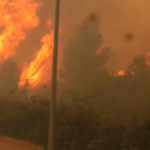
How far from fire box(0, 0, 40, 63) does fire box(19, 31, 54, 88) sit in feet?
3.68

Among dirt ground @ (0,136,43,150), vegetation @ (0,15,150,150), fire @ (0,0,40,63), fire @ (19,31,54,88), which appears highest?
fire @ (0,0,40,63)

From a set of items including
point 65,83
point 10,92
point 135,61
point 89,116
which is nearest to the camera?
point 89,116

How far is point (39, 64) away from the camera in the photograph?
45.4ft

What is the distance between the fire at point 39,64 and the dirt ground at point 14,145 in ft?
8.53

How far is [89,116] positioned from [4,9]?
744cm

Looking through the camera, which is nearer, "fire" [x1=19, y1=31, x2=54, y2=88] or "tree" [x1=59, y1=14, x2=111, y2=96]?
"tree" [x1=59, y1=14, x2=111, y2=96]

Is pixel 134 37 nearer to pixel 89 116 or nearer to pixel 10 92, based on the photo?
pixel 89 116

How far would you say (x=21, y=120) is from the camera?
41.0ft

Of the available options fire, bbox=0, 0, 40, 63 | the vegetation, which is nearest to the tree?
the vegetation

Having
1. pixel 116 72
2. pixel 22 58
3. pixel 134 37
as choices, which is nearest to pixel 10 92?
pixel 22 58

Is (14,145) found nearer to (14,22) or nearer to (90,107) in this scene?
(90,107)

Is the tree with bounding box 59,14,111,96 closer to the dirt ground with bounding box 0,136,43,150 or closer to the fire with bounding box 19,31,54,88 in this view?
the fire with bounding box 19,31,54,88

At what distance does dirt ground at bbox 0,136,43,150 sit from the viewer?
37.3ft

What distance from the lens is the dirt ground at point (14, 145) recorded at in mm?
11361
